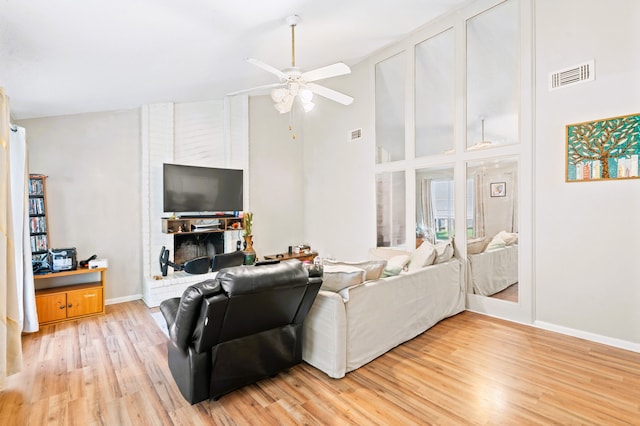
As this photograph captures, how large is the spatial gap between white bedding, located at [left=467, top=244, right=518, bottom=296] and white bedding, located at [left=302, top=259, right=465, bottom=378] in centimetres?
94

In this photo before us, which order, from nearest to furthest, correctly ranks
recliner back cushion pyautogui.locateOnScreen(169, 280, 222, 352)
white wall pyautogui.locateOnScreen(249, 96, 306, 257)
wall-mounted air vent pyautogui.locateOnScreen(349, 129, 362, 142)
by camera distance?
recliner back cushion pyautogui.locateOnScreen(169, 280, 222, 352)
wall-mounted air vent pyautogui.locateOnScreen(349, 129, 362, 142)
white wall pyautogui.locateOnScreen(249, 96, 306, 257)

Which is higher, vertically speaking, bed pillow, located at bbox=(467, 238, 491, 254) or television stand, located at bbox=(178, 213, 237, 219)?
television stand, located at bbox=(178, 213, 237, 219)

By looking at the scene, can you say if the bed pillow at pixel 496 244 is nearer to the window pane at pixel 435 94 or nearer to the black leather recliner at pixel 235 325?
the window pane at pixel 435 94

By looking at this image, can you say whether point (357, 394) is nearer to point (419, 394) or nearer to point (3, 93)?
point (419, 394)

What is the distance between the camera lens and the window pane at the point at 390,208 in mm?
4766

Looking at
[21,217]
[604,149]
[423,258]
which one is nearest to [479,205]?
[423,258]

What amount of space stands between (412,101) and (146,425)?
→ 459cm

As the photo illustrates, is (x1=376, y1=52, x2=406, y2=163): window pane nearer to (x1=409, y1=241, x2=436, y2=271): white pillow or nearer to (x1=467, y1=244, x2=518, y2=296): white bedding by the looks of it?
(x1=409, y1=241, x2=436, y2=271): white pillow

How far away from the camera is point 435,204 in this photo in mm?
4352

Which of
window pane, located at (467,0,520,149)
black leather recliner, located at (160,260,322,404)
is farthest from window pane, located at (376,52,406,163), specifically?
black leather recliner, located at (160,260,322,404)

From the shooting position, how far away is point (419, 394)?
2254 mm

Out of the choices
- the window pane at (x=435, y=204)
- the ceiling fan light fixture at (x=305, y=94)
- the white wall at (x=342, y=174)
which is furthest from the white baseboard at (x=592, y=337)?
the ceiling fan light fixture at (x=305, y=94)

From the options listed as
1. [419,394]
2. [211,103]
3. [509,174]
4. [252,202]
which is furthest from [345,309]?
[211,103]

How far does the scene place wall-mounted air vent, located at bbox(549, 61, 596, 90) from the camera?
304 centimetres
